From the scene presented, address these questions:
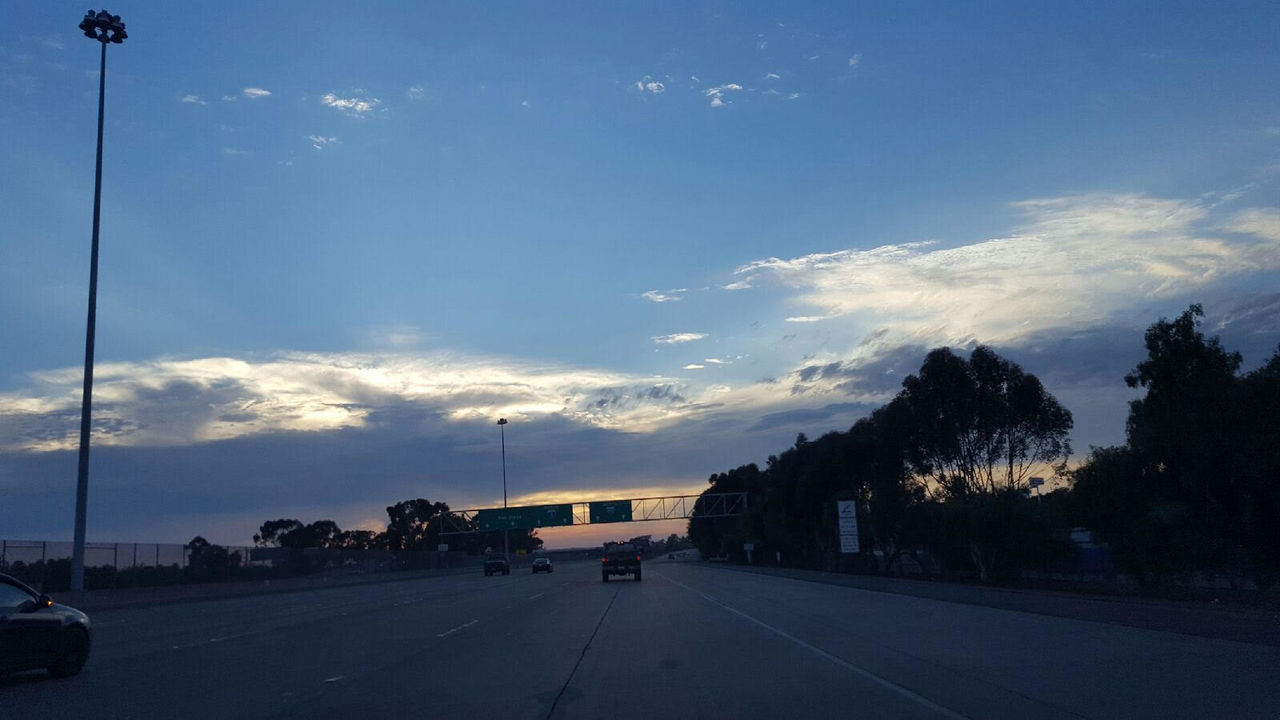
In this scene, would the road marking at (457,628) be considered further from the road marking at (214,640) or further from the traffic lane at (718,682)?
the road marking at (214,640)

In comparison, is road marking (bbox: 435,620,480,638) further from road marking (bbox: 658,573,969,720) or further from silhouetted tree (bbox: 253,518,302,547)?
silhouetted tree (bbox: 253,518,302,547)

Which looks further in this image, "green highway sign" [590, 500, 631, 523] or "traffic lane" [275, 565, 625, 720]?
"green highway sign" [590, 500, 631, 523]

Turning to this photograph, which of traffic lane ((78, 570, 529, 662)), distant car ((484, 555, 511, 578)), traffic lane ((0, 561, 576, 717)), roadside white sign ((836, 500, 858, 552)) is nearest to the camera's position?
traffic lane ((0, 561, 576, 717))

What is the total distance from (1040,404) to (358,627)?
1858 inches

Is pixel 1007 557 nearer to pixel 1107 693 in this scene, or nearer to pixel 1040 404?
pixel 1040 404

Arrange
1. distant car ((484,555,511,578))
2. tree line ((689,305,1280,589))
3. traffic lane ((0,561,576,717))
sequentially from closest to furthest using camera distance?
traffic lane ((0,561,576,717))
tree line ((689,305,1280,589))
distant car ((484,555,511,578))

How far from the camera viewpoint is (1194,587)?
34.5 meters

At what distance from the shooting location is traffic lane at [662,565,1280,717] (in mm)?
11359

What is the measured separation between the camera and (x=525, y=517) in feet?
356

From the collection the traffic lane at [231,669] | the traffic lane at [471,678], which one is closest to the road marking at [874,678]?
the traffic lane at [471,678]

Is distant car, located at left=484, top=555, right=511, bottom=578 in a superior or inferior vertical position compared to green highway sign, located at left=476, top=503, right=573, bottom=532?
inferior

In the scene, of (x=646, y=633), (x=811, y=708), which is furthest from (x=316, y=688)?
(x=646, y=633)

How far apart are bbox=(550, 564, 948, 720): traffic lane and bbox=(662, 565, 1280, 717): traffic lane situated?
71cm

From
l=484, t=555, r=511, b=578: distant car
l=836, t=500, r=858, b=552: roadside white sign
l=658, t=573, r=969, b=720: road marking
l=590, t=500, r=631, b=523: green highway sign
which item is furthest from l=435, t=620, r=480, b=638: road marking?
l=590, t=500, r=631, b=523: green highway sign
